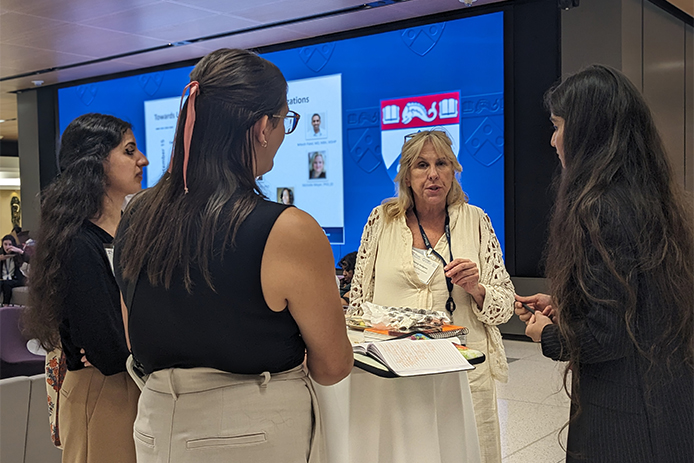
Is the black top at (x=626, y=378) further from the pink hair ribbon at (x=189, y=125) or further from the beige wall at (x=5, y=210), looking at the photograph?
the beige wall at (x=5, y=210)

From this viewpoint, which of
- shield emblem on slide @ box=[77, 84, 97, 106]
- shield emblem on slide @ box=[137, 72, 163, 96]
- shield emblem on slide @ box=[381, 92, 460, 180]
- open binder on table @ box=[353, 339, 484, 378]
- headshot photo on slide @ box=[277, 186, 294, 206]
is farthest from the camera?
shield emblem on slide @ box=[77, 84, 97, 106]

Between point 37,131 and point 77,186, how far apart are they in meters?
9.92

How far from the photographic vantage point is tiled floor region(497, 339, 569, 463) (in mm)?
3602

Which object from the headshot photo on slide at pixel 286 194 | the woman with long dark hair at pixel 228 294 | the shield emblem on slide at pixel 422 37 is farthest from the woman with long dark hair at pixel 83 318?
the headshot photo on slide at pixel 286 194

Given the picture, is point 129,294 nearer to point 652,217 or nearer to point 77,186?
point 77,186

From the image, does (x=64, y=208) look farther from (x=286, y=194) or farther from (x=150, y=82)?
(x=150, y=82)

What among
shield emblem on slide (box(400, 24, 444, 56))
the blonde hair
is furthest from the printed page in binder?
shield emblem on slide (box(400, 24, 444, 56))

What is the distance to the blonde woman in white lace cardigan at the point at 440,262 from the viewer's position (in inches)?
95.5

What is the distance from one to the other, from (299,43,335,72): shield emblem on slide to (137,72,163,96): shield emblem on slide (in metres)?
2.57

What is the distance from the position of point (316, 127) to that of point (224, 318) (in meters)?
6.63

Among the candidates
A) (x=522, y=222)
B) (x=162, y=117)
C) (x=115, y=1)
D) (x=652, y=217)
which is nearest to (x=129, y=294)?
(x=652, y=217)

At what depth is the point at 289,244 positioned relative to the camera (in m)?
1.23

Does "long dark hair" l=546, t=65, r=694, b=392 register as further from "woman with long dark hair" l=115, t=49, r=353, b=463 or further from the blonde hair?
the blonde hair

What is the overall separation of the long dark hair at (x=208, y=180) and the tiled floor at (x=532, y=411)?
2028 mm
